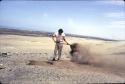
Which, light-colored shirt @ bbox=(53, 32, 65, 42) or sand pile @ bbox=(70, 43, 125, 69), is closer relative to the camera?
sand pile @ bbox=(70, 43, 125, 69)

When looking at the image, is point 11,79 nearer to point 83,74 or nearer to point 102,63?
point 83,74

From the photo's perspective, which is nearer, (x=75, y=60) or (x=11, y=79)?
(x=11, y=79)

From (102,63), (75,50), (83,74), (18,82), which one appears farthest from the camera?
(75,50)

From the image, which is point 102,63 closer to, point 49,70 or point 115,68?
point 115,68

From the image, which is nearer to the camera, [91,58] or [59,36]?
[59,36]

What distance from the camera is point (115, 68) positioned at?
17438 mm

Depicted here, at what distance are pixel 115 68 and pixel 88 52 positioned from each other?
4.40 m

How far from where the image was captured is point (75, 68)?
56.7 ft

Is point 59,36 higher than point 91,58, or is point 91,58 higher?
point 59,36

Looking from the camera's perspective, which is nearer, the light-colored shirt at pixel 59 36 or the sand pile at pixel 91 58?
the sand pile at pixel 91 58

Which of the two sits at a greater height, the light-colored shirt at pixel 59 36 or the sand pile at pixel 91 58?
the light-colored shirt at pixel 59 36

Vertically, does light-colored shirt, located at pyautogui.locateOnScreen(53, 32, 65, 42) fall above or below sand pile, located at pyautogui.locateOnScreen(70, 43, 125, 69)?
above

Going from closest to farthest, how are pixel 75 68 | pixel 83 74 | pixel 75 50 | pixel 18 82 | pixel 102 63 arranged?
pixel 18 82
pixel 83 74
pixel 75 68
pixel 102 63
pixel 75 50

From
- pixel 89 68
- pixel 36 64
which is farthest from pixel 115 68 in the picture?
pixel 36 64
